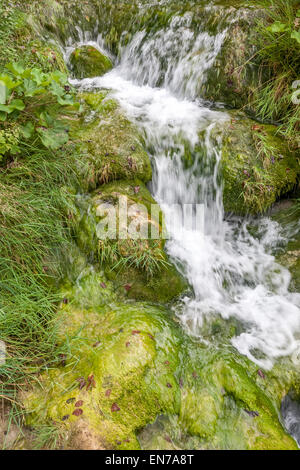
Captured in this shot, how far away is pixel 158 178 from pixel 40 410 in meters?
2.89

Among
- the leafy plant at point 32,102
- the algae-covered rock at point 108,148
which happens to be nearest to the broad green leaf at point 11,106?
the leafy plant at point 32,102

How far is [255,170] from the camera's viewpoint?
3.51 meters

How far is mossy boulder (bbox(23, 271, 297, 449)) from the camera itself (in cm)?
192

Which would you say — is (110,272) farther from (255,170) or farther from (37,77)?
(255,170)

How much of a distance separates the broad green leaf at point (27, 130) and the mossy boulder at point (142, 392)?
1.69m

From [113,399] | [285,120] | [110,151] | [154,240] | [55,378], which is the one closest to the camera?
[113,399]

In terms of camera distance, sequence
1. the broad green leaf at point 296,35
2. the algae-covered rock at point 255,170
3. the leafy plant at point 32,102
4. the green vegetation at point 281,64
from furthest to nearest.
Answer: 1. the algae-covered rock at point 255,170
2. the green vegetation at point 281,64
3. the broad green leaf at point 296,35
4. the leafy plant at point 32,102

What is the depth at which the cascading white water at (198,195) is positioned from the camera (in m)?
2.94

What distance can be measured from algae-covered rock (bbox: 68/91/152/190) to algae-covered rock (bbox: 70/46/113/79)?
58.4 inches

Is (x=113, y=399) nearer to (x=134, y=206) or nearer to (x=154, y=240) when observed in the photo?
(x=154, y=240)

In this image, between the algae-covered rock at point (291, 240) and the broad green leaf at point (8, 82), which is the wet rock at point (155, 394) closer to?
the algae-covered rock at point (291, 240)

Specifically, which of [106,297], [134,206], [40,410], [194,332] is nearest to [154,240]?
[134,206]

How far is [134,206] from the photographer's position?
3094 mm

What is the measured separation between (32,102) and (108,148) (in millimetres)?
968
